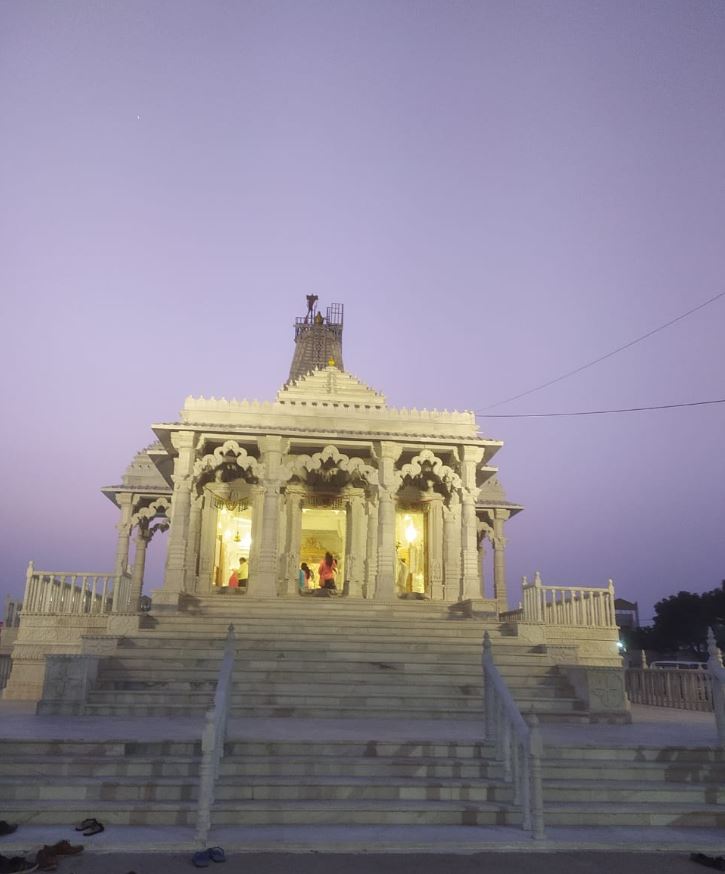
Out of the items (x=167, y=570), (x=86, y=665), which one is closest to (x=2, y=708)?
(x=86, y=665)

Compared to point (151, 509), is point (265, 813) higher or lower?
lower

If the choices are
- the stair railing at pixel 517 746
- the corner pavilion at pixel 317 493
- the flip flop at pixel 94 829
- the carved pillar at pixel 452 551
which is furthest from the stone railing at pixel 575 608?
the flip flop at pixel 94 829

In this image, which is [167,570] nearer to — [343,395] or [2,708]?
[2,708]

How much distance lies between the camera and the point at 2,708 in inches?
511

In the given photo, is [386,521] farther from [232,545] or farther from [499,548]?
[499,548]

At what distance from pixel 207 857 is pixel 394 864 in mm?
1593

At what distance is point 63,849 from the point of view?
6.17m

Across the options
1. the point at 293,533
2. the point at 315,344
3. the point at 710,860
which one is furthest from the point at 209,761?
the point at 315,344

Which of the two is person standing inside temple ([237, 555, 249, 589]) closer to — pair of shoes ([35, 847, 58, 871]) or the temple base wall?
the temple base wall

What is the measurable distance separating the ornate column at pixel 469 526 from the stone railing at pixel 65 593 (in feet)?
28.4

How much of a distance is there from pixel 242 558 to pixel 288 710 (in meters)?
13.3

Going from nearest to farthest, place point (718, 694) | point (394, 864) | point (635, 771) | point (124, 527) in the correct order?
point (394, 864), point (635, 771), point (718, 694), point (124, 527)

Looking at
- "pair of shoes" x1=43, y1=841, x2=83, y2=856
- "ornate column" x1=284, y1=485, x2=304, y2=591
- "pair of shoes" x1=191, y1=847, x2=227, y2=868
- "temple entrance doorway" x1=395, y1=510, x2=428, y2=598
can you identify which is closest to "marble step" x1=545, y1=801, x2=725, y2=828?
"pair of shoes" x1=191, y1=847, x2=227, y2=868

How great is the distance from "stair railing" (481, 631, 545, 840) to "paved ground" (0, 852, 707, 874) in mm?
516
